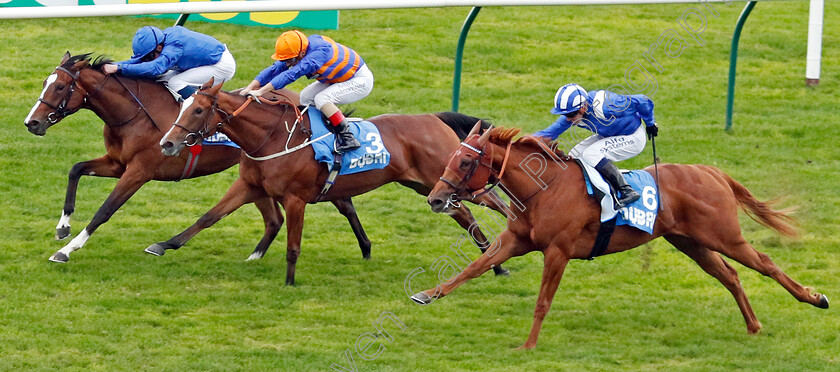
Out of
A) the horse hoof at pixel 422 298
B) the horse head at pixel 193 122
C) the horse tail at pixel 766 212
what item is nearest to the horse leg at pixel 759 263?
the horse tail at pixel 766 212

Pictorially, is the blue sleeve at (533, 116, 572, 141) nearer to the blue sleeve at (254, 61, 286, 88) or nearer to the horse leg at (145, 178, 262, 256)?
the blue sleeve at (254, 61, 286, 88)

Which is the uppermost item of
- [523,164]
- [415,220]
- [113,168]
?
[523,164]

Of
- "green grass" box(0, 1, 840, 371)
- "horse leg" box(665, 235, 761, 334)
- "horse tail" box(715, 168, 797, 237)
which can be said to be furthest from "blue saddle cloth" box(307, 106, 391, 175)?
"horse tail" box(715, 168, 797, 237)

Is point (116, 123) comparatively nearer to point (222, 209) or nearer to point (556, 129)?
point (222, 209)

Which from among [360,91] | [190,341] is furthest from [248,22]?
[190,341]

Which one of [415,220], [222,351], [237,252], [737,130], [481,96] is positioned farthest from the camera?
[481,96]

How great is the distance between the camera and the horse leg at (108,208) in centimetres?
881

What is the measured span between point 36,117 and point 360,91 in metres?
2.46

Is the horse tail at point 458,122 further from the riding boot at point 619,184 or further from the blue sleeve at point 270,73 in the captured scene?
the riding boot at point 619,184

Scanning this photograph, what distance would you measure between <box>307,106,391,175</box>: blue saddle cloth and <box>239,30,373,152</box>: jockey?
0.21 ft

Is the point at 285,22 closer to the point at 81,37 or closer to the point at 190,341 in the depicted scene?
the point at 81,37

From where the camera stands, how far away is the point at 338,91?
28.7 feet

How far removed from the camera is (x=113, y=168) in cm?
920

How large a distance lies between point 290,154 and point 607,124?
2354mm
